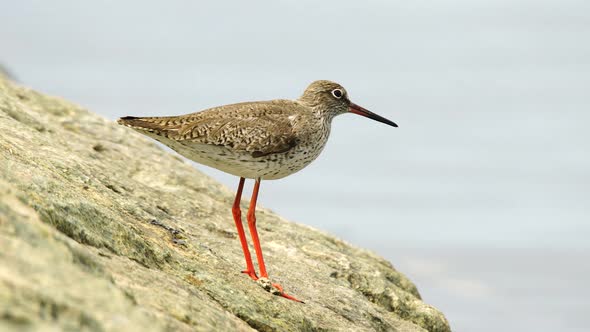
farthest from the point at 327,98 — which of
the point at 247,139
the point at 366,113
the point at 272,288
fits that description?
the point at 272,288

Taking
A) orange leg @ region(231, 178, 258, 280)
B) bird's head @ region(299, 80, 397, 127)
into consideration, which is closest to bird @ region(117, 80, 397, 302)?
orange leg @ region(231, 178, 258, 280)

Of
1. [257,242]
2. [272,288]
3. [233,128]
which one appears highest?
[233,128]

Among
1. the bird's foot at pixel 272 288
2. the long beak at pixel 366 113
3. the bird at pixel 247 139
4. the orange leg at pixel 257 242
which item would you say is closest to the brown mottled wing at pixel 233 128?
the bird at pixel 247 139

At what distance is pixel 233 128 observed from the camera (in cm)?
1237

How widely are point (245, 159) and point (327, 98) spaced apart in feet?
9.60

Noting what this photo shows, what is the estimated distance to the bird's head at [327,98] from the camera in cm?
1437

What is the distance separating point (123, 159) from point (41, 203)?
7555mm

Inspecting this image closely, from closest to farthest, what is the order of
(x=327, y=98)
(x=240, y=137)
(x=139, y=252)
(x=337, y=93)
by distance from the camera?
(x=139, y=252) < (x=240, y=137) < (x=327, y=98) < (x=337, y=93)

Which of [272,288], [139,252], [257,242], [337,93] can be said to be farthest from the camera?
[337,93]

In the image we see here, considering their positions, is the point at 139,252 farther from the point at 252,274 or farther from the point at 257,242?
the point at 257,242

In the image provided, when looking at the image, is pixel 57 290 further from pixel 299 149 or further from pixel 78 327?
pixel 299 149

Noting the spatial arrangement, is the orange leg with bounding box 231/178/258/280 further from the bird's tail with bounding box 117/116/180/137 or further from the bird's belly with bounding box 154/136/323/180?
the bird's tail with bounding box 117/116/180/137

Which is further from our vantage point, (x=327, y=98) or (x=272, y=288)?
(x=327, y=98)

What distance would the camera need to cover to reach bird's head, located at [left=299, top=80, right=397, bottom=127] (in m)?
14.4
